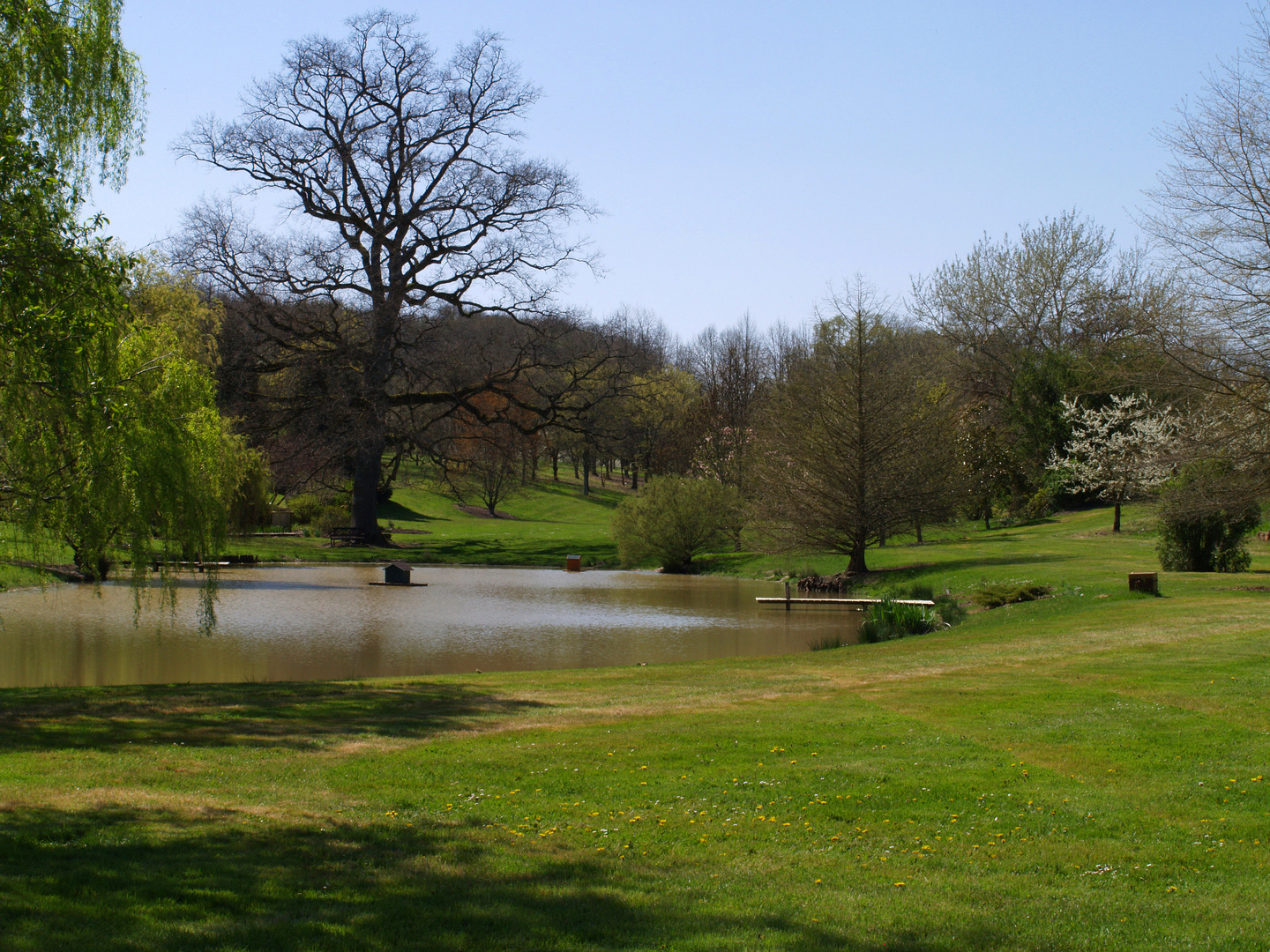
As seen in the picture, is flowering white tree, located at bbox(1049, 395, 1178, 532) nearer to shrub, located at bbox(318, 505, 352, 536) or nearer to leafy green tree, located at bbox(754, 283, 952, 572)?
leafy green tree, located at bbox(754, 283, 952, 572)

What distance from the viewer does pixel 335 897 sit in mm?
5562

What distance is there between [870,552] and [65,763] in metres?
31.8

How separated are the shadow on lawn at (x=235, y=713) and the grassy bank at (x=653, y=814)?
7cm

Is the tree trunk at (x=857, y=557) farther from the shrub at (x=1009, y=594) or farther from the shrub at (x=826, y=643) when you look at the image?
the shrub at (x=826, y=643)

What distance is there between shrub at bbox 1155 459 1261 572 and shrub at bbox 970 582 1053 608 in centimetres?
357

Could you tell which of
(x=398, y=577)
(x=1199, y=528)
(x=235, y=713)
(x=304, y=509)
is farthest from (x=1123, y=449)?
(x=304, y=509)

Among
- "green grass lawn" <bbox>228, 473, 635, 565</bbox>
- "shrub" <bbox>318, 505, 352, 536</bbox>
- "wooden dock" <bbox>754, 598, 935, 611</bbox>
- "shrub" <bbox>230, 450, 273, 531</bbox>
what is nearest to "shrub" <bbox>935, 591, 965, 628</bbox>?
"wooden dock" <bbox>754, 598, 935, 611</bbox>

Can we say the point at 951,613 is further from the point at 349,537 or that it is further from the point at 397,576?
the point at 349,537

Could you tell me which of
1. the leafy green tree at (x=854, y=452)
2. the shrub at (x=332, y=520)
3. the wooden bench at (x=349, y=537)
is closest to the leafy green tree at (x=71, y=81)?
the leafy green tree at (x=854, y=452)

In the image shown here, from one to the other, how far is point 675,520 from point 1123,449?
15.2 meters

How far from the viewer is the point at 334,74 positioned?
38.3 metres

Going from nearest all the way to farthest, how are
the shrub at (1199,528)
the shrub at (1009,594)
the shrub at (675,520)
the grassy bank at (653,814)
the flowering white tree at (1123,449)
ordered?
the grassy bank at (653,814), the shrub at (1199,528), the shrub at (1009,594), the flowering white tree at (1123,449), the shrub at (675,520)

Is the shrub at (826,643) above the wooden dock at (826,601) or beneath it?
beneath

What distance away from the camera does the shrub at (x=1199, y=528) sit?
2277cm
